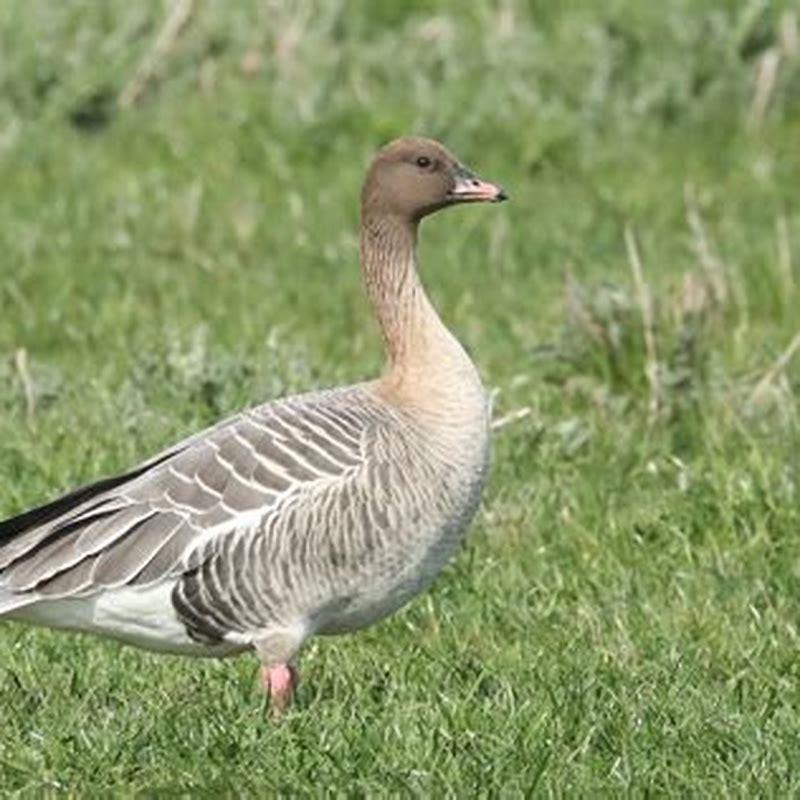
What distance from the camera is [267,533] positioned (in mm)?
6734

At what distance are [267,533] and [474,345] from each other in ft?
13.6

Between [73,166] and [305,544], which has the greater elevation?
[305,544]

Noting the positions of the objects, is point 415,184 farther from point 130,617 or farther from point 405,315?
point 130,617

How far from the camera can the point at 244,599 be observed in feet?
22.0

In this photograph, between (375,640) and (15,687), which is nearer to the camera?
(15,687)

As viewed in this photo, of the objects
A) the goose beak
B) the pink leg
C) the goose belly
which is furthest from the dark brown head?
the pink leg

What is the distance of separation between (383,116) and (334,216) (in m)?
1.18

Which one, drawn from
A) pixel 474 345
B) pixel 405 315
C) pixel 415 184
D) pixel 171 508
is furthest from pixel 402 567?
pixel 474 345

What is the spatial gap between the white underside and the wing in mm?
42

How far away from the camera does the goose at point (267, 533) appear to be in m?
6.73

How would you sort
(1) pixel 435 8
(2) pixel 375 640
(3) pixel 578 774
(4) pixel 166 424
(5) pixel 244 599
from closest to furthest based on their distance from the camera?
1. (3) pixel 578 774
2. (5) pixel 244 599
3. (2) pixel 375 640
4. (4) pixel 166 424
5. (1) pixel 435 8

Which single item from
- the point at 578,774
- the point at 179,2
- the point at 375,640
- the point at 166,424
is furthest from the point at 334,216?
the point at 578,774

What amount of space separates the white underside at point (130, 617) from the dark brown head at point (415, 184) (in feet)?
4.12

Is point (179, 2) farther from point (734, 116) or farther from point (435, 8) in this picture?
point (734, 116)
